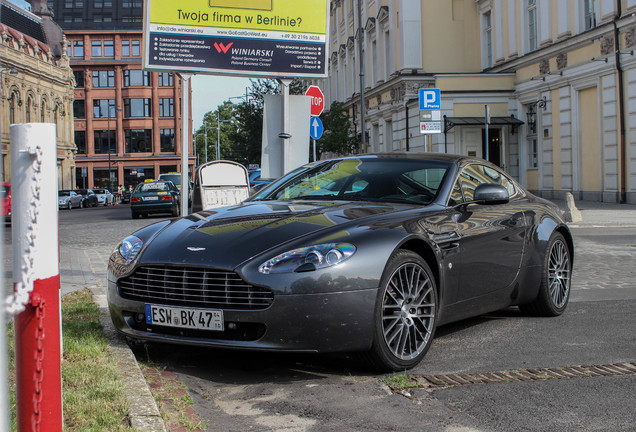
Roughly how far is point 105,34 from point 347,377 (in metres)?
93.7

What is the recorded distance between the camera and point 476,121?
34.4 meters

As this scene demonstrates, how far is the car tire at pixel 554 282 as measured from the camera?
6402mm

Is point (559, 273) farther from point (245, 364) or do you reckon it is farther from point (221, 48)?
point (221, 48)

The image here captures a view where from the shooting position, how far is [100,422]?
3.41 meters

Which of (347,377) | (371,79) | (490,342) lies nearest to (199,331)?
(347,377)

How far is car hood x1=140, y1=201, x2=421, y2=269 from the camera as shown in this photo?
4.50m

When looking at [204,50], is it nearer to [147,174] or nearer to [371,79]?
[371,79]

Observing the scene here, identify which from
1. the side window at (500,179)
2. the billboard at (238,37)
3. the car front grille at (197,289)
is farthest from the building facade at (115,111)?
the car front grille at (197,289)

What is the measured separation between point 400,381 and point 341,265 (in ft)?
2.44

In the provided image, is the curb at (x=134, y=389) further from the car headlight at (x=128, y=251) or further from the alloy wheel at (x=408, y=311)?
the alloy wheel at (x=408, y=311)

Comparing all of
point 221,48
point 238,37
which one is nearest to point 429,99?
point 238,37

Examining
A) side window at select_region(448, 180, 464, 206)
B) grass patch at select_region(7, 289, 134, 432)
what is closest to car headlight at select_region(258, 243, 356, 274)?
grass patch at select_region(7, 289, 134, 432)

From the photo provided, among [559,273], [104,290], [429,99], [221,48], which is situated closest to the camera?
[559,273]

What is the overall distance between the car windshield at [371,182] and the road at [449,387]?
1128mm
